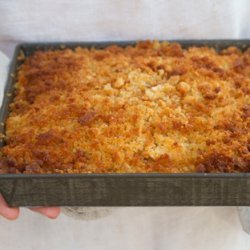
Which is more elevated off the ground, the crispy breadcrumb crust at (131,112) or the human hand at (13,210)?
the crispy breadcrumb crust at (131,112)

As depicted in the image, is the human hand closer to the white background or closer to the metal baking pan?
the metal baking pan

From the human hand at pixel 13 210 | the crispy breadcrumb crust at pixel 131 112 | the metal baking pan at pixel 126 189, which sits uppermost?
the crispy breadcrumb crust at pixel 131 112

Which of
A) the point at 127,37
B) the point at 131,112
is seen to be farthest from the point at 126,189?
the point at 127,37

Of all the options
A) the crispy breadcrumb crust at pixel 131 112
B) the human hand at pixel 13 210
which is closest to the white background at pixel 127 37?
the crispy breadcrumb crust at pixel 131 112

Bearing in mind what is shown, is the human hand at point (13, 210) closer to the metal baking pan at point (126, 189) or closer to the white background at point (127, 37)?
the metal baking pan at point (126, 189)

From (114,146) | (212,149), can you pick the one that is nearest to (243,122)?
(212,149)

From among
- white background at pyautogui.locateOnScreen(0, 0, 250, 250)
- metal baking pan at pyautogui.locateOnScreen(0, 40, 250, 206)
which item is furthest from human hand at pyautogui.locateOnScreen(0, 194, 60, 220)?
white background at pyautogui.locateOnScreen(0, 0, 250, 250)

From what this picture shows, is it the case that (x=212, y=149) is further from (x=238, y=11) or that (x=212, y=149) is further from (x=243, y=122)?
(x=238, y=11)
